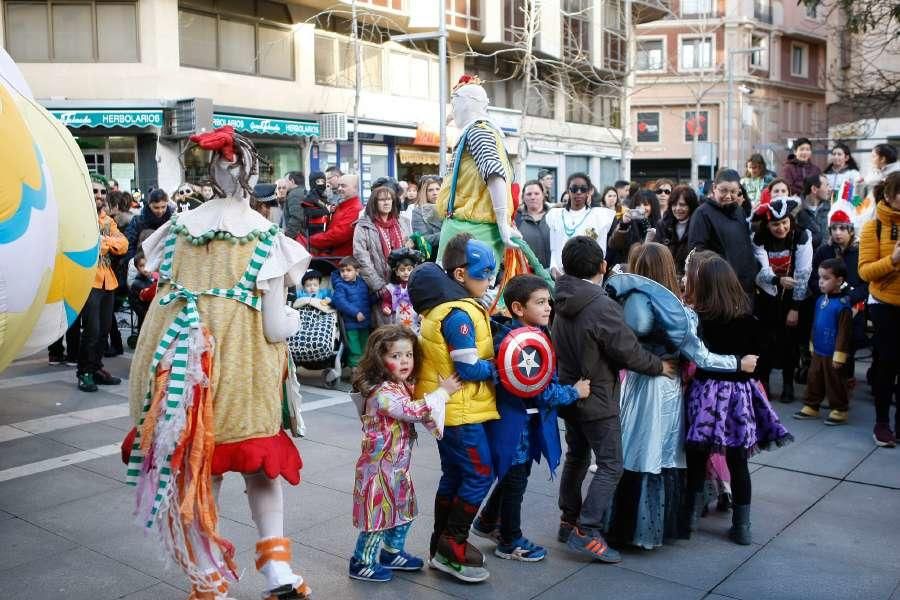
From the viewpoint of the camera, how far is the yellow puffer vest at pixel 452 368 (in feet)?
13.4

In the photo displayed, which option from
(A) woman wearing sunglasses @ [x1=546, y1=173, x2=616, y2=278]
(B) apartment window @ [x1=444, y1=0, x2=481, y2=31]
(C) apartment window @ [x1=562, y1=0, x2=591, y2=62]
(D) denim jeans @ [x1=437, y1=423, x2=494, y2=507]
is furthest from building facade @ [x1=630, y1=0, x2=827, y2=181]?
(D) denim jeans @ [x1=437, y1=423, x2=494, y2=507]

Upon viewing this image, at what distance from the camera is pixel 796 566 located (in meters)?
4.39

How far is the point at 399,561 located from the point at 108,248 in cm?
528

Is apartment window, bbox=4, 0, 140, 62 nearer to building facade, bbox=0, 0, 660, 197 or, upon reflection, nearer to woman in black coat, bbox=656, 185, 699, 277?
building facade, bbox=0, 0, 660, 197

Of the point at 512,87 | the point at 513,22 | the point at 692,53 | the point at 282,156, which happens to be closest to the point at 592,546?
the point at 282,156

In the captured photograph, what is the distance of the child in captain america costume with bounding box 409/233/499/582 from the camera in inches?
160

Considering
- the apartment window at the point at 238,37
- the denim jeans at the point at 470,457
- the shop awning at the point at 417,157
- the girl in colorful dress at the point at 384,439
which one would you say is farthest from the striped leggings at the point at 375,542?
the shop awning at the point at 417,157

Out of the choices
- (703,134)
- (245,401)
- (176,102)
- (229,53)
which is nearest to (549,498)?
(245,401)

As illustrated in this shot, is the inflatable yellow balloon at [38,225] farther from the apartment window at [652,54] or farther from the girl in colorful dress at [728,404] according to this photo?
the apartment window at [652,54]

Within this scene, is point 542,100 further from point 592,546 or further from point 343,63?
A: point 592,546

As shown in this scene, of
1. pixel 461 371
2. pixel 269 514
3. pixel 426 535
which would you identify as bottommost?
pixel 426 535

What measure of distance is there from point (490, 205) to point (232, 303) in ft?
8.87

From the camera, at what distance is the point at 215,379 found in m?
3.62

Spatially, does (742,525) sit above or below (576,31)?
below
